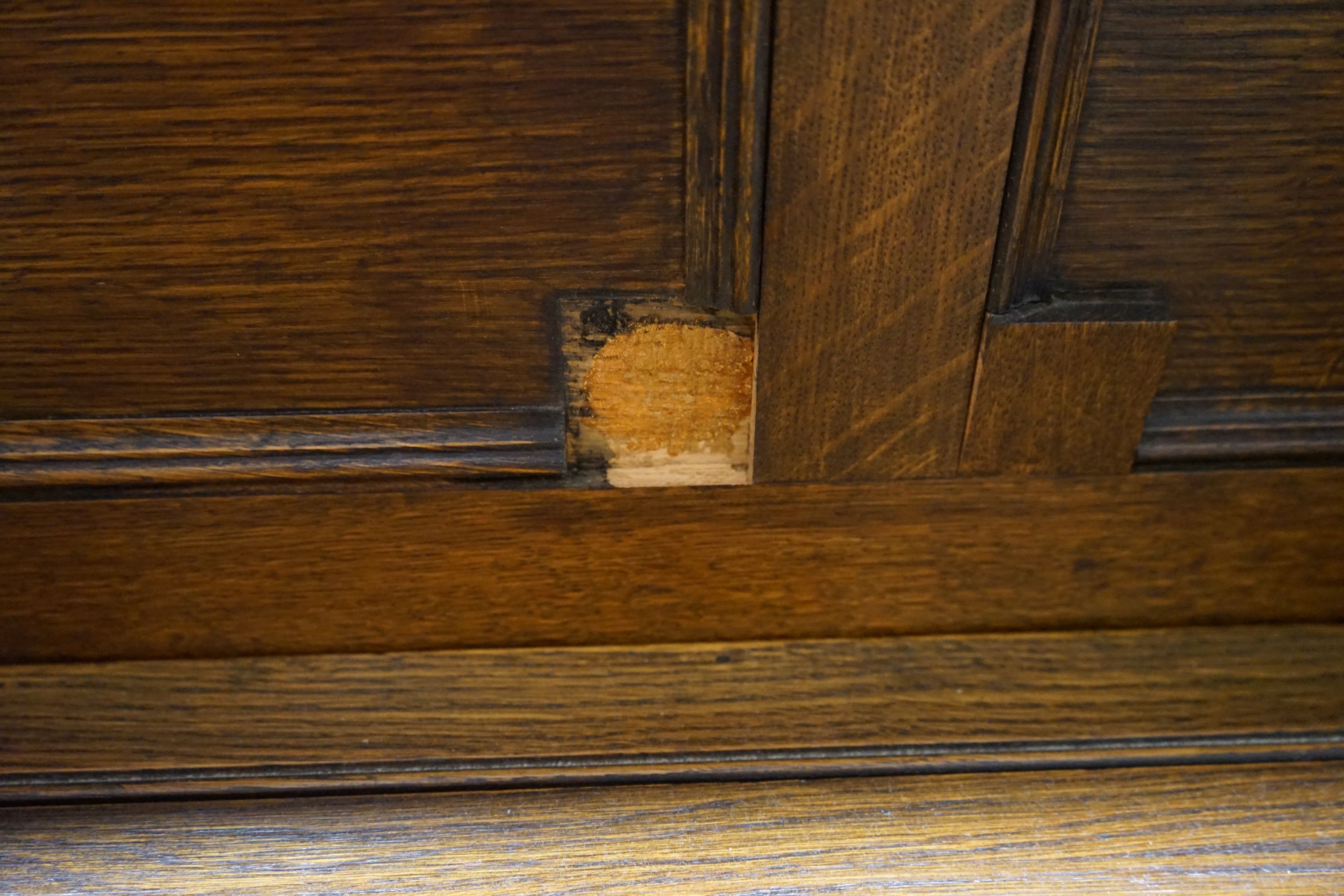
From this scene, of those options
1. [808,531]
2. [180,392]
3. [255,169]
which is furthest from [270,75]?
[808,531]

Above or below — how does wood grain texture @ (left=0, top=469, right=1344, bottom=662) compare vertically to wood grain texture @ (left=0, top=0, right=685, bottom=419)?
below

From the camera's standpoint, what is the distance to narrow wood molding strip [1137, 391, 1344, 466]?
56 centimetres

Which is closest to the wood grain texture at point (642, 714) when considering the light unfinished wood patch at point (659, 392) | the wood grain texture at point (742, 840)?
the wood grain texture at point (742, 840)

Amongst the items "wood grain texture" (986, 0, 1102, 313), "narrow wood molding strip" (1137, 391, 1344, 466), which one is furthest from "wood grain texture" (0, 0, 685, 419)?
"narrow wood molding strip" (1137, 391, 1344, 466)

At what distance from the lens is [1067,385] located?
54cm

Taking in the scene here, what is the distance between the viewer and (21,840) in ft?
1.77

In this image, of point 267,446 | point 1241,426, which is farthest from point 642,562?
point 1241,426

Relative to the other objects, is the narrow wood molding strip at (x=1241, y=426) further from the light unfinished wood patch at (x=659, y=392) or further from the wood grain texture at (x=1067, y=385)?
the light unfinished wood patch at (x=659, y=392)

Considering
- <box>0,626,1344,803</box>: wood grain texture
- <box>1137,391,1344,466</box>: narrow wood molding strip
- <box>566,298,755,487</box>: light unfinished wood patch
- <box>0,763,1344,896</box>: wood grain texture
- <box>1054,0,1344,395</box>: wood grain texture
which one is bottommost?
<box>0,763,1344,896</box>: wood grain texture

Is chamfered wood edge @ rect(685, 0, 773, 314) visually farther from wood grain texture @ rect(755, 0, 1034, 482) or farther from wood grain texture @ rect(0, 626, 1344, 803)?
wood grain texture @ rect(0, 626, 1344, 803)

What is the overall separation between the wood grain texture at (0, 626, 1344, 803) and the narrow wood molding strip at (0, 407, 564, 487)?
123 millimetres

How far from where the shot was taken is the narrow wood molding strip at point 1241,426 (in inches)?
22.1

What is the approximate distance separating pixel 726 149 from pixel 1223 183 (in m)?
0.25

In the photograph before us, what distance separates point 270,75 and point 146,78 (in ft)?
0.18
